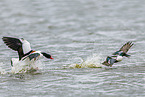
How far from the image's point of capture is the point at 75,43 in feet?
49.9

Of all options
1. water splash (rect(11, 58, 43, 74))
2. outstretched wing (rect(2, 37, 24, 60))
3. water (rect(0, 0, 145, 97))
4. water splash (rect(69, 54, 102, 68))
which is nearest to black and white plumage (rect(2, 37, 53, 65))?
outstretched wing (rect(2, 37, 24, 60))

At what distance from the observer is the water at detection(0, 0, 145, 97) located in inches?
366

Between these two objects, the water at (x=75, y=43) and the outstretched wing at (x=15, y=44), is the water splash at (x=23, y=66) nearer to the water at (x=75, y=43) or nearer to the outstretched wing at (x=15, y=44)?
the water at (x=75, y=43)

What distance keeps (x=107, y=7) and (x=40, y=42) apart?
393 inches

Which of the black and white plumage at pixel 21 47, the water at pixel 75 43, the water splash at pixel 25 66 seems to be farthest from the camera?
the water splash at pixel 25 66

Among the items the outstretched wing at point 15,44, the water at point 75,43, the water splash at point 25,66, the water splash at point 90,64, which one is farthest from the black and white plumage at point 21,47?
the water splash at point 90,64

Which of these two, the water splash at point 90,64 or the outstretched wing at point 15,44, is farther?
the water splash at point 90,64

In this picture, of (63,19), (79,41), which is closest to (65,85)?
(79,41)

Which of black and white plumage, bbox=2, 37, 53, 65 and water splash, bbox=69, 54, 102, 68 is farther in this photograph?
water splash, bbox=69, 54, 102, 68

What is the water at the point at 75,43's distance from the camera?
9.30m

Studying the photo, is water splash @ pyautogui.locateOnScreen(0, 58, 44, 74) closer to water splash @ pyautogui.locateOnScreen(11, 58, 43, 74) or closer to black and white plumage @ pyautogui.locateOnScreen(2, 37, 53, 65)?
water splash @ pyautogui.locateOnScreen(11, 58, 43, 74)

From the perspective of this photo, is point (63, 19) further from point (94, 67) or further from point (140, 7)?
point (94, 67)

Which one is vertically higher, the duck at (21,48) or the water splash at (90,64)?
the duck at (21,48)

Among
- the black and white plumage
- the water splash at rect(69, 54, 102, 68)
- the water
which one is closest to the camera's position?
the water
